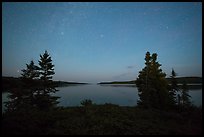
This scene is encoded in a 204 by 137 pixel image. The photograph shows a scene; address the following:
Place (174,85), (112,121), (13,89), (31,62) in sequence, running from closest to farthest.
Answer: (112,121)
(13,89)
(31,62)
(174,85)

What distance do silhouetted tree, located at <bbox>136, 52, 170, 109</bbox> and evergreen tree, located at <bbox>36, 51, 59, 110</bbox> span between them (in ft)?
51.3

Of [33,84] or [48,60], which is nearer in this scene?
[33,84]

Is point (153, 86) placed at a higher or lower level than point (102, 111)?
higher

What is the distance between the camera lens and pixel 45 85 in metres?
21.9

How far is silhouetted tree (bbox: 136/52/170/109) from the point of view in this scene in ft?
71.7

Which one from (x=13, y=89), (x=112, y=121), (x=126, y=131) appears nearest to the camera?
(x=126, y=131)

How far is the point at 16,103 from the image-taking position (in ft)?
63.3

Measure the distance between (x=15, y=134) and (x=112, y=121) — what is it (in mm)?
6196

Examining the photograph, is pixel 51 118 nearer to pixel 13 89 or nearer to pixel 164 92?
pixel 13 89

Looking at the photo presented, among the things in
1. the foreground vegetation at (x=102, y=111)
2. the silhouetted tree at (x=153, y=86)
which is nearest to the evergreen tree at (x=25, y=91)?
the foreground vegetation at (x=102, y=111)

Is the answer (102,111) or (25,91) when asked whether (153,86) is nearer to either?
(102,111)

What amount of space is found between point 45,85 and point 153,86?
1860cm

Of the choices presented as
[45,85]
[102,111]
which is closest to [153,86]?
[102,111]

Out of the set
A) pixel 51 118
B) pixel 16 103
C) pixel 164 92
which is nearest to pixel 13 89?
pixel 16 103
